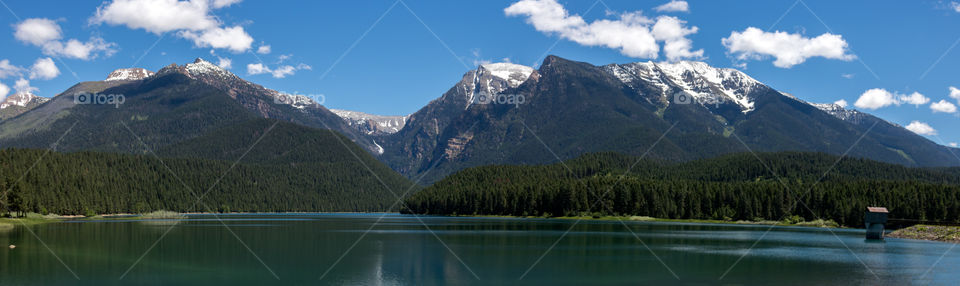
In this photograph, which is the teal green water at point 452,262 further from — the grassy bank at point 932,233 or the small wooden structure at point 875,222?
the grassy bank at point 932,233

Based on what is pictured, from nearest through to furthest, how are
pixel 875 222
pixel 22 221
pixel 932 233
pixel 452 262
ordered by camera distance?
pixel 452 262 → pixel 875 222 → pixel 932 233 → pixel 22 221

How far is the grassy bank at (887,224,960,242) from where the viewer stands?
112m

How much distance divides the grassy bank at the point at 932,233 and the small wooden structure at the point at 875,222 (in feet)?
36.4

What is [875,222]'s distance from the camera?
10869 centimetres

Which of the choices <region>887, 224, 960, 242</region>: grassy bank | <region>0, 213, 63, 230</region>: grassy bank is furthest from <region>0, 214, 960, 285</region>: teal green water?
<region>0, 213, 63, 230</region>: grassy bank

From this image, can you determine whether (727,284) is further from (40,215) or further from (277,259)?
(40,215)

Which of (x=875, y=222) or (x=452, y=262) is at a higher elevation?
(x=875, y=222)

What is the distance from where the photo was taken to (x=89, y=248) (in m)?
74.8

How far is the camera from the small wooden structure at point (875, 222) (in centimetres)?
10888

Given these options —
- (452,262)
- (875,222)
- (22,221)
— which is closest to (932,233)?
(875,222)

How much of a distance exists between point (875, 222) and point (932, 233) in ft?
61.7

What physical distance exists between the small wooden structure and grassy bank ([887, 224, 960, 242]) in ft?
36.4

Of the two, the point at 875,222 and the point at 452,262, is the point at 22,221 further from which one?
the point at 875,222

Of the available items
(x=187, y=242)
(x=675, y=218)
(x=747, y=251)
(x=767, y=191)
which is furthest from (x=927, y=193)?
(x=187, y=242)
